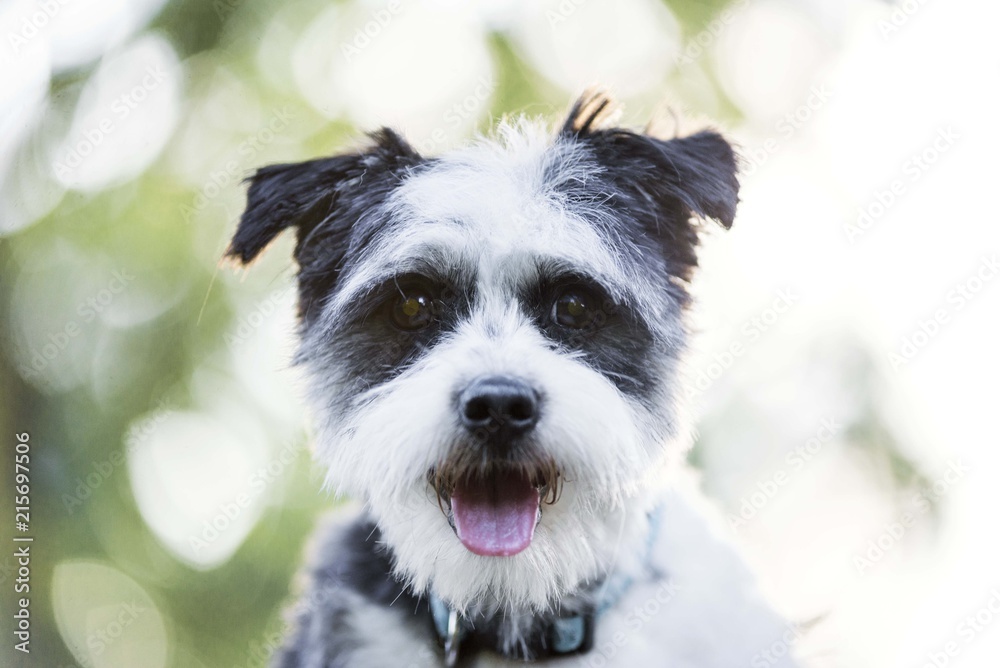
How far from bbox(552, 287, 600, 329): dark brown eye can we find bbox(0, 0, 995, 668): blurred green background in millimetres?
851

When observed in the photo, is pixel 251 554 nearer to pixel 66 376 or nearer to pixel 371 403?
pixel 66 376

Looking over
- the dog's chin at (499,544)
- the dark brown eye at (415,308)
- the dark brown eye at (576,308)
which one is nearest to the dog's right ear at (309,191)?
the dark brown eye at (415,308)

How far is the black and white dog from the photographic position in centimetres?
163

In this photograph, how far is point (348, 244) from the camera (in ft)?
Result: 6.75

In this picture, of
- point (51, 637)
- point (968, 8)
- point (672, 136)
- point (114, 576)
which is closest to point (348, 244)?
point (672, 136)

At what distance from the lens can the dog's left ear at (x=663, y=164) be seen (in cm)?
191

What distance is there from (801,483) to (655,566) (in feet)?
3.08

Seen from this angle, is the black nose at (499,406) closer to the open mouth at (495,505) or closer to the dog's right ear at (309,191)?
the open mouth at (495,505)

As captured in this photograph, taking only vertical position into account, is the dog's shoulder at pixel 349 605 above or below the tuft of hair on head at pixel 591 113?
below

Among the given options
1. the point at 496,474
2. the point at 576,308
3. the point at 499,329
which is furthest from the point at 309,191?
the point at 496,474

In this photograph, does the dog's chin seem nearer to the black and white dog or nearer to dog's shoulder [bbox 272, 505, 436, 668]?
the black and white dog

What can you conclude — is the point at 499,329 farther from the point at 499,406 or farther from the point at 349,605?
the point at 349,605

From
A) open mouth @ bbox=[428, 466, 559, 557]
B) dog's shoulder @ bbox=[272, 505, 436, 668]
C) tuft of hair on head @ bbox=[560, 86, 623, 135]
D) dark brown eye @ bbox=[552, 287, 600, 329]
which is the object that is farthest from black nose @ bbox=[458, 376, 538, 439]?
tuft of hair on head @ bbox=[560, 86, 623, 135]

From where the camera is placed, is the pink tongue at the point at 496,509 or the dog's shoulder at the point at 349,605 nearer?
the pink tongue at the point at 496,509
